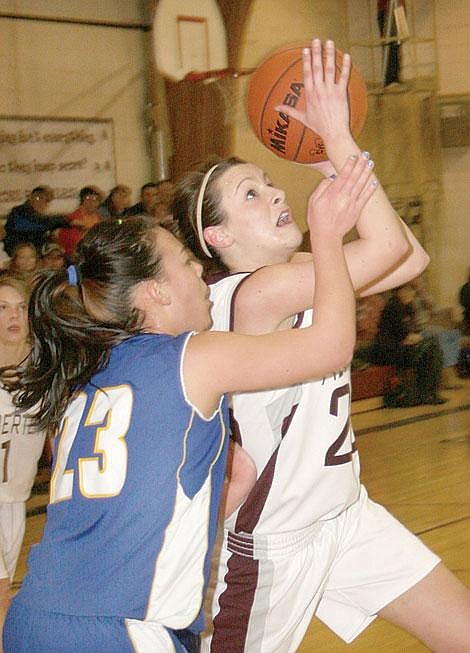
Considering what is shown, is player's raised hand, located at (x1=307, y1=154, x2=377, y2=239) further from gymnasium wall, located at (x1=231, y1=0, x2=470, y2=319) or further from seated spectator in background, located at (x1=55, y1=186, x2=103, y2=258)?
gymnasium wall, located at (x1=231, y1=0, x2=470, y2=319)

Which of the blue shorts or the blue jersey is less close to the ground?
the blue jersey

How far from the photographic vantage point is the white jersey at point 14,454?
389cm

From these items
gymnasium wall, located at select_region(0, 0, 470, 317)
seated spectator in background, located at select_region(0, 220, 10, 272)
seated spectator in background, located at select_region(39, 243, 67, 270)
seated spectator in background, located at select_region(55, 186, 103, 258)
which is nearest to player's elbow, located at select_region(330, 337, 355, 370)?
seated spectator in background, located at select_region(39, 243, 67, 270)

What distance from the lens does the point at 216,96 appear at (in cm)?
1012

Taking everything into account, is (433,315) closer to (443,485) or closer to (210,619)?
(443,485)

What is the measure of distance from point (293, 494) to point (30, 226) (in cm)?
604

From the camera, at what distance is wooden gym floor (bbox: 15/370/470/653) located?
4020 millimetres

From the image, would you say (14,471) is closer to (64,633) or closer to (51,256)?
(64,633)

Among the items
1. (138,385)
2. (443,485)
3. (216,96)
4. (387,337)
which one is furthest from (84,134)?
(138,385)

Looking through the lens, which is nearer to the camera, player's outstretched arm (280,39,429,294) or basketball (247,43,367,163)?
player's outstretched arm (280,39,429,294)

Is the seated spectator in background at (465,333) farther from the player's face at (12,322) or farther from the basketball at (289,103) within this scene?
the basketball at (289,103)

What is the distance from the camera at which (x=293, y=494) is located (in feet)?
8.60

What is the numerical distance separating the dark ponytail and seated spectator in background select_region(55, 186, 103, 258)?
19.1 feet

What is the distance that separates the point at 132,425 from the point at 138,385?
0.08 meters
